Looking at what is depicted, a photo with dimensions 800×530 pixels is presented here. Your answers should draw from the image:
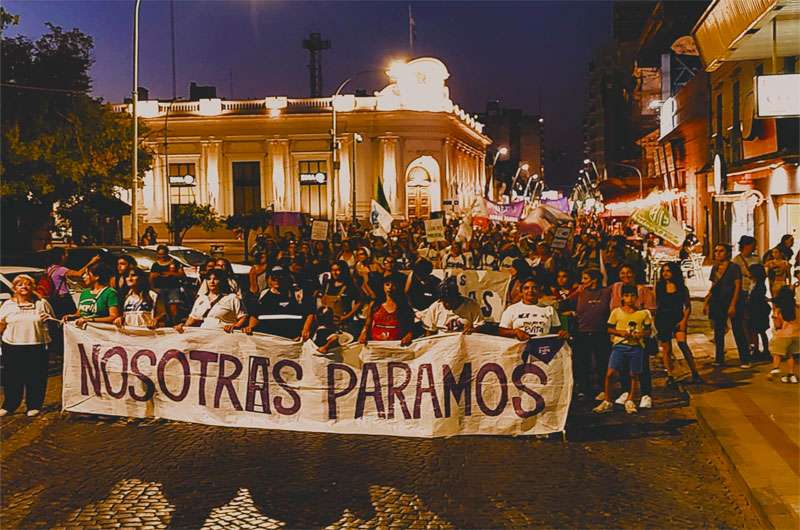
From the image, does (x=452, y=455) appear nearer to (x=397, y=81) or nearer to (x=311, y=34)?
(x=397, y=81)

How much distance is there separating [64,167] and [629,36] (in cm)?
9111

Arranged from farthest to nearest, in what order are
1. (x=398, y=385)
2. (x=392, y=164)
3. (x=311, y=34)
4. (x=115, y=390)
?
(x=311, y=34)
(x=392, y=164)
(x=115, y=390)
(x=398, y=385)

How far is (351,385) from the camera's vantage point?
9625mm

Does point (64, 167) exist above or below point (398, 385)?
above

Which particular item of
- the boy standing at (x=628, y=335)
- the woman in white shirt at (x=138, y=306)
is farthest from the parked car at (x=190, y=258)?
the boy standing at (x=628, y=335)

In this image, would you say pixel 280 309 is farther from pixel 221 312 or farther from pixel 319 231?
pixel 319 231

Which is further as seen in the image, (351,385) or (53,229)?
(53,229)

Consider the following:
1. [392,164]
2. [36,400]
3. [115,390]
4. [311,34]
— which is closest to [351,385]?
[115,390]

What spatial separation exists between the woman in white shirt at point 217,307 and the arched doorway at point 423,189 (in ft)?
200

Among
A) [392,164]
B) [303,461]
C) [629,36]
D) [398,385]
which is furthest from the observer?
[629,36]

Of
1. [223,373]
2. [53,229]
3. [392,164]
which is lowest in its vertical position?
[223,373]

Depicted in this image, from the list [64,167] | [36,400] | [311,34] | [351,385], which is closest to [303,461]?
[351,385]

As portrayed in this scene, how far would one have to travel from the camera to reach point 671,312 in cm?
1186

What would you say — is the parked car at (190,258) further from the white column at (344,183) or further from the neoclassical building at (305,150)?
the white column at (344,183)
